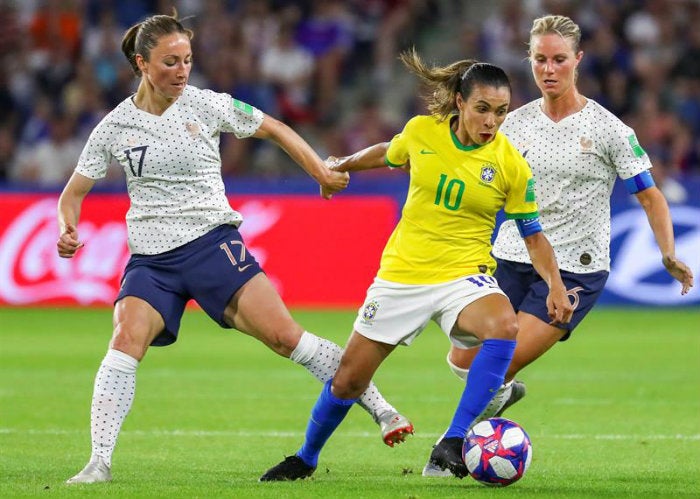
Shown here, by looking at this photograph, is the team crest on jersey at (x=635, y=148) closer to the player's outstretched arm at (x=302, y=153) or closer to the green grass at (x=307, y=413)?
the player's outstretched arm at (x=302, y=153)

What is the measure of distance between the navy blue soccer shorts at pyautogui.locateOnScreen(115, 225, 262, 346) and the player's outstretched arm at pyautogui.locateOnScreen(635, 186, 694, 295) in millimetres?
2127

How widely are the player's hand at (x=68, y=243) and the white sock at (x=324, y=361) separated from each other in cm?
119

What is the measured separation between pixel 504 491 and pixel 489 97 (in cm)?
184

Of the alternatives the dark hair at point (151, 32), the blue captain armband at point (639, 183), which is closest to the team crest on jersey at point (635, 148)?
the blue captain armband at point (639, 183)

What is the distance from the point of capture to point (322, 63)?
20.7 meters

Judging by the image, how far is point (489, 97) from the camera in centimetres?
658

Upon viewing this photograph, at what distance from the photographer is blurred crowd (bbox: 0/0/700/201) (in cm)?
1928

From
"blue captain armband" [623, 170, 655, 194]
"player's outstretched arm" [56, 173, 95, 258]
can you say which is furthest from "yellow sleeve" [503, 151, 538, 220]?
"player's outstretched arm" [56, 173, 95, 258]

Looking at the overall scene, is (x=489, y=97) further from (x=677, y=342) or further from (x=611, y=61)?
(x=611, y=61)

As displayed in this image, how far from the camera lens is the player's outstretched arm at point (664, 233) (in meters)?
7.18

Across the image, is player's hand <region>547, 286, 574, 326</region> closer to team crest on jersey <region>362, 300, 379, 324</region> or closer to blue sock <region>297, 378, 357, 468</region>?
team crest on jersey <region>362, 300, 379, 324</region>

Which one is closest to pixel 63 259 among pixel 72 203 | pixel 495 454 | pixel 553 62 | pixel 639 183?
pixel 72 203

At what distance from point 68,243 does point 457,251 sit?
6.17ft

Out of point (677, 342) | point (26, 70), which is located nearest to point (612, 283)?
point (677, 342)
